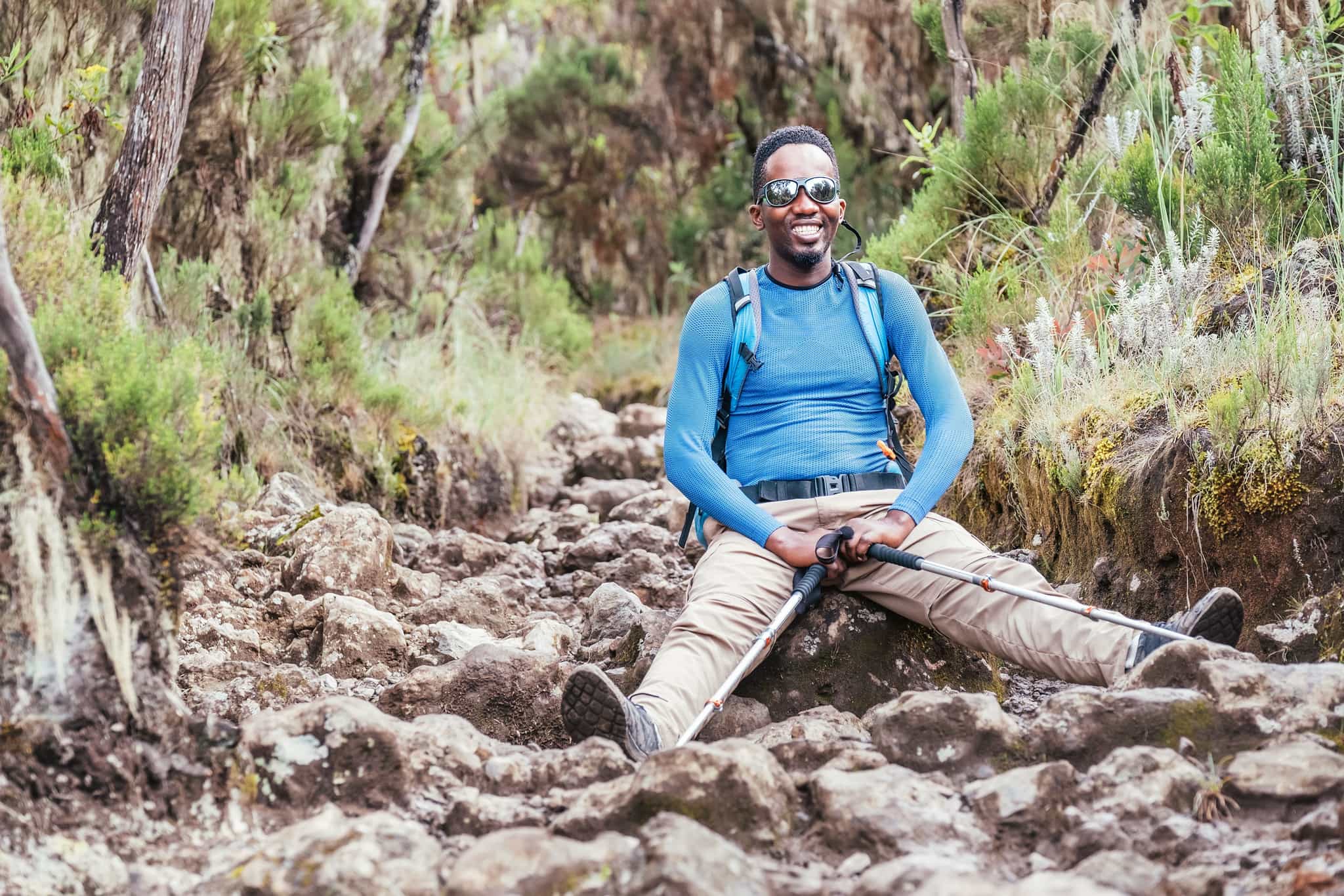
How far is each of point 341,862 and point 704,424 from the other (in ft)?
6.38

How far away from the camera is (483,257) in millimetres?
11352

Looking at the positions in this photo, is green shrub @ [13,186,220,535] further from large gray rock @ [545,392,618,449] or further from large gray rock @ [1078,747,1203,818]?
large gray rock @ [545,392,618,449]

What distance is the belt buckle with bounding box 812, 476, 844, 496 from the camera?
3.99 m

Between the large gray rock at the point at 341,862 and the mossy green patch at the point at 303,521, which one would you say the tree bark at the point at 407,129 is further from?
the large gray rock at the point at 341,862

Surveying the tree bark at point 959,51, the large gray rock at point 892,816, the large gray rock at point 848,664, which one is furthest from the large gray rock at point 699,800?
the tree bark at point 959,51

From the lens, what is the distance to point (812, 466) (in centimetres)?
400

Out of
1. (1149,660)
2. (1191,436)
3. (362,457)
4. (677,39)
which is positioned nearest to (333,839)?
(1149,660)

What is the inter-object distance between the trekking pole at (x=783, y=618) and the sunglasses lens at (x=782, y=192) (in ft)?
3.50

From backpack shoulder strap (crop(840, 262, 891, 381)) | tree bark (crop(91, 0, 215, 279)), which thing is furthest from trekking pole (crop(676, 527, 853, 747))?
tree bark (crop(91, 0, 215, 279))

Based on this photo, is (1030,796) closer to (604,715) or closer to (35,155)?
(604,715)

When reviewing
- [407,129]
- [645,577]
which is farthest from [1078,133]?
[407,129]

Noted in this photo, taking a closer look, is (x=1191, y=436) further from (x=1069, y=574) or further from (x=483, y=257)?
(x=483, y=257)

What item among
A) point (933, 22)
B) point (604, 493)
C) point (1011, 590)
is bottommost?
point (604, 493)

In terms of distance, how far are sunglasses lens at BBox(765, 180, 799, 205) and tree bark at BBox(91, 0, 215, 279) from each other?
7.42ft
